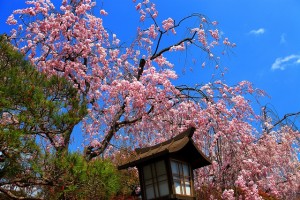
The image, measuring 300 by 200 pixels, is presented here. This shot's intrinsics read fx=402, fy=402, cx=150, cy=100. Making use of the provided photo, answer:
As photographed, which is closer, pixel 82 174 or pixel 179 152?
pixel 82 174

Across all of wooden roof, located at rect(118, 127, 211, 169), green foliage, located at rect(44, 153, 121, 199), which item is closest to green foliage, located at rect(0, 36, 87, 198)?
green foliage, located at rect(44, 153, 121, 199)

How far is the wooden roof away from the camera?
229 inches

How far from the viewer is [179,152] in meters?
6.01

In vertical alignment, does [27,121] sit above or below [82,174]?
above

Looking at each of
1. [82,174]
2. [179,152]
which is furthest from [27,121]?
[179,152]

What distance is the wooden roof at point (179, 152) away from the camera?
5.81 meters

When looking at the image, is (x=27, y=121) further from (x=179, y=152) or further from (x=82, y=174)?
(x=179, y=152)

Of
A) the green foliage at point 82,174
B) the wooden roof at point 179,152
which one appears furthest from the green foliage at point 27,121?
the wooden roof at point 179,152

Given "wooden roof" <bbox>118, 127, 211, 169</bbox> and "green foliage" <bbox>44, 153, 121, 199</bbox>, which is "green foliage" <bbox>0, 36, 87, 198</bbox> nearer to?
"green foliage" <bbox>44, 153, 121, 199</bbox>

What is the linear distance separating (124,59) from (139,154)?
4052mm

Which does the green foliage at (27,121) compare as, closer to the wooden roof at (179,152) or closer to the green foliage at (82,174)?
the green foliage at (82,174)

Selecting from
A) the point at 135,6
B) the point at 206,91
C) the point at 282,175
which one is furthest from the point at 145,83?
the point at 282,175

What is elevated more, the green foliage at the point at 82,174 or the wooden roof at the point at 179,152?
the wooden roof at the point at 179,152

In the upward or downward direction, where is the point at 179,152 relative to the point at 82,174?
upward
